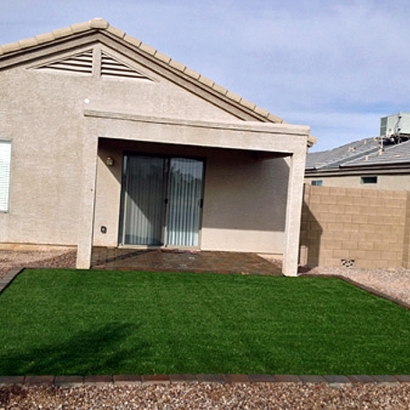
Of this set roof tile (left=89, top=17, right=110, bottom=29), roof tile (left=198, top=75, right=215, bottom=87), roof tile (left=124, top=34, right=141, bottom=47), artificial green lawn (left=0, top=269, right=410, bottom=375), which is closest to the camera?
artificial green lawn (left=0, top=269, right=410, bottom=375)

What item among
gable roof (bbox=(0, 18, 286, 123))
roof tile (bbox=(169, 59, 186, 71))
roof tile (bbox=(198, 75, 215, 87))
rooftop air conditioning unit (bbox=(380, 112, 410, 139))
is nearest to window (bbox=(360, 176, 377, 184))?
rooftop air conditioning unit (bbox=(380, 112, 410, 139))

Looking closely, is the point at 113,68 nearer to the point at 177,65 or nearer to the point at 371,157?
the point at 177,65

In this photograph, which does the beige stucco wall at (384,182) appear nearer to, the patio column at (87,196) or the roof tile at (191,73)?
the roof tile at (191,73)

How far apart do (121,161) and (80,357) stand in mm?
8360

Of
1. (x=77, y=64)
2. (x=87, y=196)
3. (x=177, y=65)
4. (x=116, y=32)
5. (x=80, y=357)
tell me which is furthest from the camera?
(x=177, y=65)

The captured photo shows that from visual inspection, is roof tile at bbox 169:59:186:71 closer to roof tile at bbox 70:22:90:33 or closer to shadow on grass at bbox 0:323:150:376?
roof tile at bbox 70:22:90:33

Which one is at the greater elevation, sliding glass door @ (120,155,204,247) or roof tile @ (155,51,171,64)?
roof tile @ (155,51,171,64)

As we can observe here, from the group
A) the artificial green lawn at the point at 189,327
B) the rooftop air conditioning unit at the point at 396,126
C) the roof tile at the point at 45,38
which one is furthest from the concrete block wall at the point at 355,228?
the rooftop air conditioning unit at the point at 396,126

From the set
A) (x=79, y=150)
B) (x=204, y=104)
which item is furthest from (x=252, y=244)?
(x=79, y=150)

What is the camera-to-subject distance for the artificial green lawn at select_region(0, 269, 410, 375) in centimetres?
547

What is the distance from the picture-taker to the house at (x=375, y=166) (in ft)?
61.1

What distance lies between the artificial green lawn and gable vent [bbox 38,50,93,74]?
5340 mm

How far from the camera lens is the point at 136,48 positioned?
12539mm

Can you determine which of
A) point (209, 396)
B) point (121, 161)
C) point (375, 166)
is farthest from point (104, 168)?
point (375, 166)
